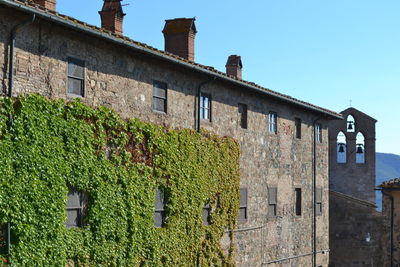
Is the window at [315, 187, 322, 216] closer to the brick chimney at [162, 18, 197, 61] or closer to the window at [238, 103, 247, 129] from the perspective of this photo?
the window at [238, 103, 247, 129]

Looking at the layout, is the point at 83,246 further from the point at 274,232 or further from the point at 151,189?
the point at 274,232

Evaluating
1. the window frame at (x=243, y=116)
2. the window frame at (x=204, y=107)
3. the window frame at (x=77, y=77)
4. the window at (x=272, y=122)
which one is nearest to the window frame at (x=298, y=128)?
the window at (x=272, y=122)

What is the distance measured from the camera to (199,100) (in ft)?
62.5

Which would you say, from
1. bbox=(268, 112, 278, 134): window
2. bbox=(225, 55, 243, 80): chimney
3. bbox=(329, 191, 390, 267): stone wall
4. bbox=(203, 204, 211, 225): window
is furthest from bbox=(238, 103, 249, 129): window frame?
bbox=(329, 191, 390, 267): stone wall

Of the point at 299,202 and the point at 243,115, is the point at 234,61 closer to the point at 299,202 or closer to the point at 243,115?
the point at 243,115

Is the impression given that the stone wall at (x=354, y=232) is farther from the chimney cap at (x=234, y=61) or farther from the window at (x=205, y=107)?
the window at (x=205, y=107)

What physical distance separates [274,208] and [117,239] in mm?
9532

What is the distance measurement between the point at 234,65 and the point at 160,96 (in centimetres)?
812

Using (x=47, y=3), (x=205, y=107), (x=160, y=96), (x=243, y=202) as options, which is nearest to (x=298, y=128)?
(x=243, y=202)

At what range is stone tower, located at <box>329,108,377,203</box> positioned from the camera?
38.1 meters

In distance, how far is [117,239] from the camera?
15273mm

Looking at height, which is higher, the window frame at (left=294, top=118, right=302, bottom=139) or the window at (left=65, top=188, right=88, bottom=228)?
the window frame at (left=294, top=118, right=302, bottom=139)

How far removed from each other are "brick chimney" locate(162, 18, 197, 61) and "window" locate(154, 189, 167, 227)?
553cm

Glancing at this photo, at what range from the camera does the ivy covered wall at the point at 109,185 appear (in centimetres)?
1262
